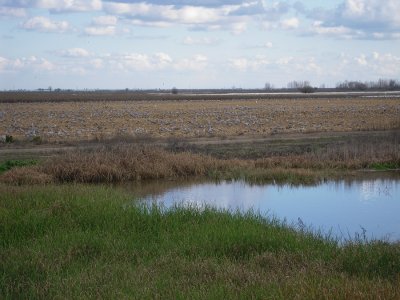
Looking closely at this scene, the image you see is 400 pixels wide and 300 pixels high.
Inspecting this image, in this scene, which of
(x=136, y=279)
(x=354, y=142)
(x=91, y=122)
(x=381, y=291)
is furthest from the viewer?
(x=91, y=122)

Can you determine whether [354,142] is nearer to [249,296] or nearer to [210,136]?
[210,136]

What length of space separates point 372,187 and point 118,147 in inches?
407

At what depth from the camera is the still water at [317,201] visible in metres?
16.4

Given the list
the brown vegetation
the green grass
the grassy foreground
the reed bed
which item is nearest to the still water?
the brown vegetation

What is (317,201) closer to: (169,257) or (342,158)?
(342,158)

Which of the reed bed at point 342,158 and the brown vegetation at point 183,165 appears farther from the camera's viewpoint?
the reed bed at point 342,158

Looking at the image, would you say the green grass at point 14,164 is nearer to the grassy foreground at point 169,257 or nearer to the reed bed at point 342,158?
the reed bed at point 342,158

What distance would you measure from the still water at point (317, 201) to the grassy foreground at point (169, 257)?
9.53 ft

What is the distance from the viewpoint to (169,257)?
10.2 meters

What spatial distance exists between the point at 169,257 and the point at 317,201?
36.9ft

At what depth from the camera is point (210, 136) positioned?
3744cm

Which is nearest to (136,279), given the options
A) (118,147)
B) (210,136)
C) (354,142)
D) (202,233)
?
(202,233)

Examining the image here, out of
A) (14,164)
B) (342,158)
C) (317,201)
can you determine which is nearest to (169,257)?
(317,201)

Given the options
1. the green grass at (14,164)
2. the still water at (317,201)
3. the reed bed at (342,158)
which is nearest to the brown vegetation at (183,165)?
the reed bed at (342,158)
